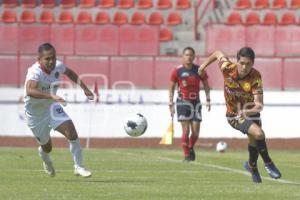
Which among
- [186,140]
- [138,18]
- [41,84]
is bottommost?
[186,140]

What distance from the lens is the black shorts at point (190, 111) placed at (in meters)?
21.2

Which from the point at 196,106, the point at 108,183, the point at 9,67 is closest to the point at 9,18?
the point at 9,67

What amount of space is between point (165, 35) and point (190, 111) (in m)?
13.8

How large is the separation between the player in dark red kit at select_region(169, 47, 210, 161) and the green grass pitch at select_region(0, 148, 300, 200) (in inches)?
33.8

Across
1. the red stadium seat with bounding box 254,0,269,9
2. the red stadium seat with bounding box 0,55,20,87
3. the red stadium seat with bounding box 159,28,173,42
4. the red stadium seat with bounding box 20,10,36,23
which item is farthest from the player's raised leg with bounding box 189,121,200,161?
the red stadium seat with bounding box 20,10,36,23

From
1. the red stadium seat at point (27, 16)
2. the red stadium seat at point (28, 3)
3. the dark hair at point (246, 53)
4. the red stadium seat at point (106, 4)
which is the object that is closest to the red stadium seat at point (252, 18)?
the red stadium seat at point (106, 4)

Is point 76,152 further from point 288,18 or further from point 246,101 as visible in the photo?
point 288,18

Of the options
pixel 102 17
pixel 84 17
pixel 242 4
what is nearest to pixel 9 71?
pixel 84 17

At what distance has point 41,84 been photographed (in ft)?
47.6

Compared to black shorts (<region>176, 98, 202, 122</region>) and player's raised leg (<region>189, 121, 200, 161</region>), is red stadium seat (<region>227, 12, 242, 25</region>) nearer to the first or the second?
black shorts (<region>176, 98, 202, 122</region>)

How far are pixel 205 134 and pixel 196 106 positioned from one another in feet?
28.1

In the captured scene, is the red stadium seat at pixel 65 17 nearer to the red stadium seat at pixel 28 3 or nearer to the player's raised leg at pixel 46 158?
the red stadium seat at pixel 28 3

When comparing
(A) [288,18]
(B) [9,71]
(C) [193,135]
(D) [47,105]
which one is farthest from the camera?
(A) [288,18]

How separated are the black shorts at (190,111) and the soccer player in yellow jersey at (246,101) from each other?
6.84 meters
